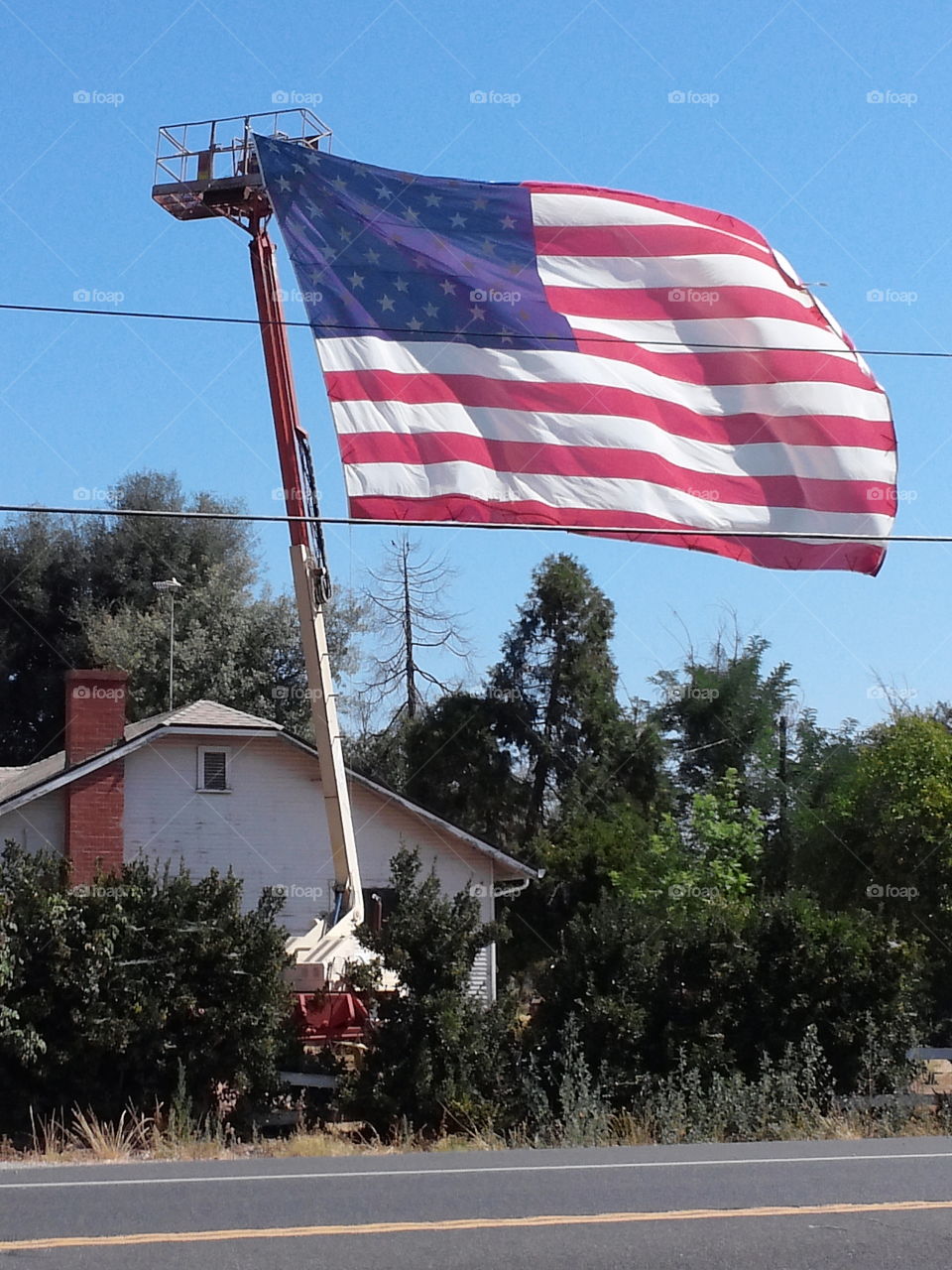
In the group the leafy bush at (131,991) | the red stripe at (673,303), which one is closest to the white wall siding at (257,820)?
the leafy bush at (131,991)

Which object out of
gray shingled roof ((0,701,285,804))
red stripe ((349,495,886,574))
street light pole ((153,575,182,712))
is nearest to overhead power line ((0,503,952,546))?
red stripe ((349,495,886,574))

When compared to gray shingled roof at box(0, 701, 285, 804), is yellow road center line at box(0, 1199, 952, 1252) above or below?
below

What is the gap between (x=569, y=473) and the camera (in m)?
14.7

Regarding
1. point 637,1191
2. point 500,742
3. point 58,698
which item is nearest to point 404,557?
point 500,742

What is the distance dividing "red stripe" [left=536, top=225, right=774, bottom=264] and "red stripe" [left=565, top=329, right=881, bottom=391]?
98cm

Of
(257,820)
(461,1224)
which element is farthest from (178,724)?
(461,1224)

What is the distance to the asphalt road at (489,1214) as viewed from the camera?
812 cm

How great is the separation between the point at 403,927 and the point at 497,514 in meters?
4.56

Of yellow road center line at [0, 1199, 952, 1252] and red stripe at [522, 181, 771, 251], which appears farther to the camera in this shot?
red stripe at [522, 181, 771, 251]

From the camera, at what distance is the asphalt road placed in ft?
26.7

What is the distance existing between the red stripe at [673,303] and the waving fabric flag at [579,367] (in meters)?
0.02

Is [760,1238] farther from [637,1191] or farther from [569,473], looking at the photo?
[569,473]

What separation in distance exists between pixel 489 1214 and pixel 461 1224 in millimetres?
382

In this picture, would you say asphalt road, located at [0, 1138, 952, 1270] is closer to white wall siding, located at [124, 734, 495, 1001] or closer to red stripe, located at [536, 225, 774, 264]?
red stripe, located at [536, 225, 774, 264]
